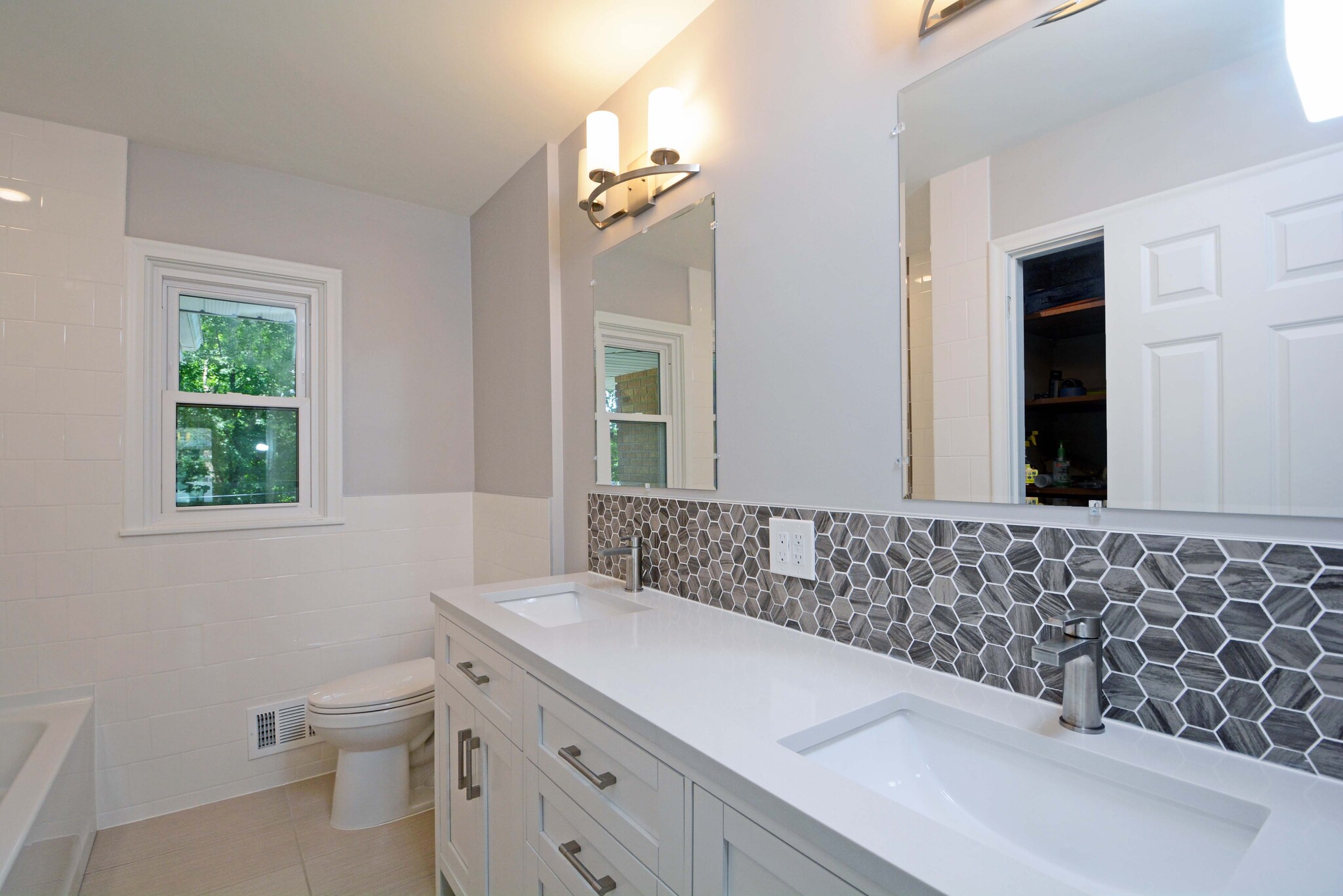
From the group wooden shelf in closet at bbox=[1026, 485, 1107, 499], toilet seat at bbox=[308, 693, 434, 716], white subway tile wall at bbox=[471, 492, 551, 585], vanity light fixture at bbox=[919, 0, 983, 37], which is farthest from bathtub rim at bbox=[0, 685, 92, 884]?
vanity light fixture at bbox=[919, 0, 983, 37]

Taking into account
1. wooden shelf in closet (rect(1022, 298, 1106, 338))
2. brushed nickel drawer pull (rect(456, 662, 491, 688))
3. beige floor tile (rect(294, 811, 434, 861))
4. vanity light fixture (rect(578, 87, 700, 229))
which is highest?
vanity light fixture (rect(578, 87, 700, 229))

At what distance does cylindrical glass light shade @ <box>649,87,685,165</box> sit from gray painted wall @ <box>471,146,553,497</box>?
2.66 feet

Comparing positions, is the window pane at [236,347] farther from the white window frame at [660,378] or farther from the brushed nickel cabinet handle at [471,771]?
the brushed nickel cabinet handle at [471,771]

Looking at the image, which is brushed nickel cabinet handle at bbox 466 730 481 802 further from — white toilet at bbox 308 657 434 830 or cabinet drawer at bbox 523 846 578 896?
white toilet at bbox 308 657 434 830

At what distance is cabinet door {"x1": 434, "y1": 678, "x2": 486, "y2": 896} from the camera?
5.28 ft

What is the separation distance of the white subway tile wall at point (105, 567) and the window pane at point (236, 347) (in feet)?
0.80

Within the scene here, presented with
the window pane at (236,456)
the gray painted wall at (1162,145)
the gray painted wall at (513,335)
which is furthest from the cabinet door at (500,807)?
the window pane at (236,456)

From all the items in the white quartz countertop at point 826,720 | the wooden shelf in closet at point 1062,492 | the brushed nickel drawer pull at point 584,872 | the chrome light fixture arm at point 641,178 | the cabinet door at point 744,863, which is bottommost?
the brushed nickel drawer pull at point 584,872

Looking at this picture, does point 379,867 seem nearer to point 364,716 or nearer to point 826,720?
point 364,716

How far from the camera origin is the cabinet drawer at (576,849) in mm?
975

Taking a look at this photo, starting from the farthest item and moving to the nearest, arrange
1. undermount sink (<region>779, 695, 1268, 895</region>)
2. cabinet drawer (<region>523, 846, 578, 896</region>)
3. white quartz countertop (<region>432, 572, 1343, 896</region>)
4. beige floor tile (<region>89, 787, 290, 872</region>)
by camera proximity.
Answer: beige floor tile (<region>89, 787, 290, 872</region>), cabinet drawer (<region>523, 846, 578, 896</region>), undermount sink (<region>779, 695, 1268, 895</region>), white quartz countertop (<region>432, 572, 1343, 896</region>)

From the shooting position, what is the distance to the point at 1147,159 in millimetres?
875

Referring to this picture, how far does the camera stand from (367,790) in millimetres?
2320

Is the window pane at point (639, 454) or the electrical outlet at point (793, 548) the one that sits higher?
the window pane at point (639, 454)
